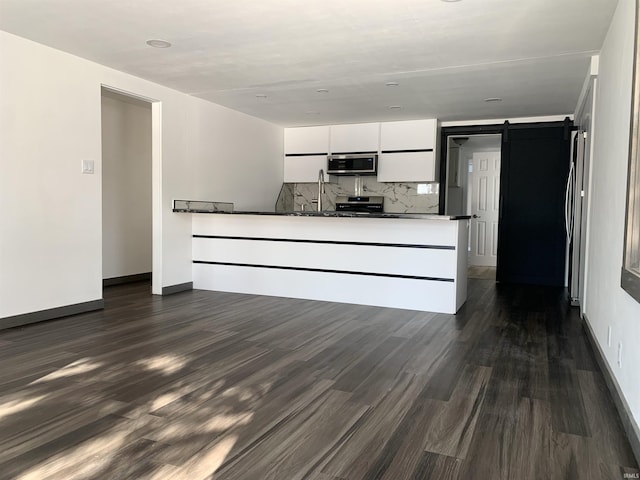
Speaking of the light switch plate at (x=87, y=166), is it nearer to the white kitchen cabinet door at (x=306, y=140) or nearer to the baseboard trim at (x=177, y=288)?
the baseboard trim at (x=177, y=288)

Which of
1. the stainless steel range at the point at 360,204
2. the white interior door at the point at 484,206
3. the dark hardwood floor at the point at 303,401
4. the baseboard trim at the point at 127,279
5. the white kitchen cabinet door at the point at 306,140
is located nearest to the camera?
the dark hardwood floor at the point at 303,401

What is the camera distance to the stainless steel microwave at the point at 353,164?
7.07m

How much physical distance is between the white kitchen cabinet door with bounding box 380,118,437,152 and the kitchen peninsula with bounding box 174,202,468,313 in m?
2.14

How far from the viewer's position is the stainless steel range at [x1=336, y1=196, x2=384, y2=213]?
7375mm

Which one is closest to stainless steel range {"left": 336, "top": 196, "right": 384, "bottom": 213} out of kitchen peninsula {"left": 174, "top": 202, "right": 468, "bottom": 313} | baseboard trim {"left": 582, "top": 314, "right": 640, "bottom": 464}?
kitchen peninsula {"left": 174, "top": 202, "right": 468, "bottom": 313}

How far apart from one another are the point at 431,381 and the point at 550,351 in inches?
47.2

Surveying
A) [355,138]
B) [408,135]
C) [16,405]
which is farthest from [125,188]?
[16,405]

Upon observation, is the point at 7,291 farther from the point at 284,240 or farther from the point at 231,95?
the point at 231,95

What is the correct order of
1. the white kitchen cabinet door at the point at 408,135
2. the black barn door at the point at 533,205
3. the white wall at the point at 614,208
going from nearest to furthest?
the white wall at the point at 614,208 → the black barn door at the point at 533,205 → the white kitchen cabinet door at the point at 408,135

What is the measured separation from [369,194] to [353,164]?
635 mm

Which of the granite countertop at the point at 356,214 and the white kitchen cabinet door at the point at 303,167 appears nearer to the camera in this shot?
the granite countertop at the point at 356,214

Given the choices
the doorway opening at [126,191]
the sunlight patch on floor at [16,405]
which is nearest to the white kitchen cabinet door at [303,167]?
the doorway opening at [126,191]

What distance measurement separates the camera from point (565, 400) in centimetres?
250

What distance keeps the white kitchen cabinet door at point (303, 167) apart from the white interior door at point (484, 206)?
2.93 meters
